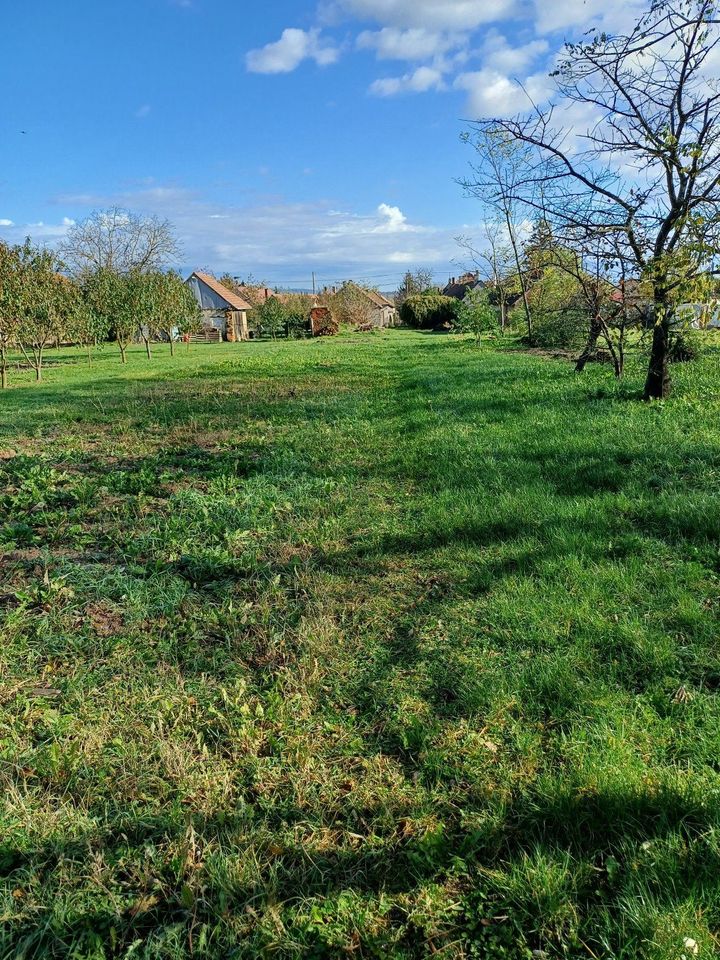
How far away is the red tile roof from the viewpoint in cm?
5653

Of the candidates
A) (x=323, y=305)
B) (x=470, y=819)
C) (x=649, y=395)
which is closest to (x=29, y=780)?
(x=470, y=819)

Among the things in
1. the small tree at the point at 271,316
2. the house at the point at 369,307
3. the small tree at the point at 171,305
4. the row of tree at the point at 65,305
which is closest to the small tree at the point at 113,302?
the row of tree at the point at 65,305

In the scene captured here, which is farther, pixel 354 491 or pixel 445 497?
pixel 354 491

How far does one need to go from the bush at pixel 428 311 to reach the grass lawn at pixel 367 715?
5380cm

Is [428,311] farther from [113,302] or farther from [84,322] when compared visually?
[84,322]

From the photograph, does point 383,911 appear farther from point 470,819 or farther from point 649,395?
point 649,395

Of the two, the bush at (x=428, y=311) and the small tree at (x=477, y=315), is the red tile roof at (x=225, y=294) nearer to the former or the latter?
the bush at (x=428, y=311)

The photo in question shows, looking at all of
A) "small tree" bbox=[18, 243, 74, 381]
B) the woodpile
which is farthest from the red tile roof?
"small tree" bbox=[18, 243, 74, 381]

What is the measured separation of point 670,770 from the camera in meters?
2.18

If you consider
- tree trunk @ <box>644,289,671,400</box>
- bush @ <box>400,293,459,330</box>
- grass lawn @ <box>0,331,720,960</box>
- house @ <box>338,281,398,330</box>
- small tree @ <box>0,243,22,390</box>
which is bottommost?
grass lawn @ <box>0,331,720,960</box>

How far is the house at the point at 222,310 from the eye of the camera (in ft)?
184

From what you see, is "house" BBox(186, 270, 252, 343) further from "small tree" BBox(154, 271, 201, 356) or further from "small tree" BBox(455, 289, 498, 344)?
"small tree" BBox(455, 289, 498, 344)

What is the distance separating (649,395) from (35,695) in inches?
349

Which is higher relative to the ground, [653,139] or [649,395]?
[653,139]
